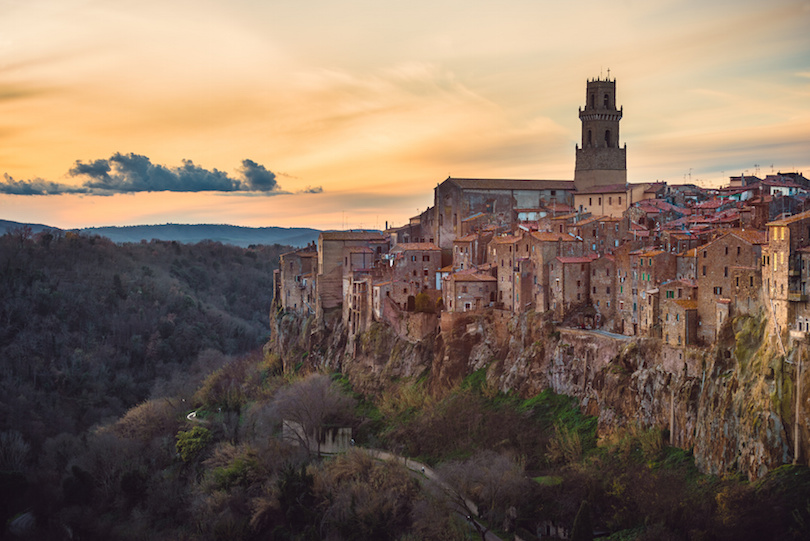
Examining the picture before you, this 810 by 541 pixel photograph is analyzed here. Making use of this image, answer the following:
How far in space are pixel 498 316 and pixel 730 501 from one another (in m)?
21.7

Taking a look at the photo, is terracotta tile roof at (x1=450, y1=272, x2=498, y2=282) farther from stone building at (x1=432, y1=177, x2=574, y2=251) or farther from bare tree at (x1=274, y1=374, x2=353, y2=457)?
bare tree at (x1=274, y1=374, x2=353, y2=457)

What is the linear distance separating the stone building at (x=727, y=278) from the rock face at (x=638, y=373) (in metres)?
0.86

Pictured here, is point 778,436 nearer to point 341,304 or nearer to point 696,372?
point 696,372

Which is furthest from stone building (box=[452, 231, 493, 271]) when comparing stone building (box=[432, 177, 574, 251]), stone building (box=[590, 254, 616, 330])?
stone building (box=[590, 254, 616, 330])

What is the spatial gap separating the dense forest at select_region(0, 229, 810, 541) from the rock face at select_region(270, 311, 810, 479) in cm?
85

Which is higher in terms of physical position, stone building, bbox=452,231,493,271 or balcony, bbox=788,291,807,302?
stone building, bbox=452,231,493,271

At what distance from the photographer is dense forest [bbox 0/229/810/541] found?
3666 centimetres

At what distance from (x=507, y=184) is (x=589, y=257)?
2107 centimetres

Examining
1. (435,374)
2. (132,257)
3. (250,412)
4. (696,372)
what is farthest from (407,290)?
(132,257)

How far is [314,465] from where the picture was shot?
51.6 m

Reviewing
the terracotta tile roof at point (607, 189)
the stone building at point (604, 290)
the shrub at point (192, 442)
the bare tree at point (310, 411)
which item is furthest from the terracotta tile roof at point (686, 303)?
the shrub at point (192, 442)

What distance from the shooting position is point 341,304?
67000 millimetres

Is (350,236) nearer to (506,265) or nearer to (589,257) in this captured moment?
(506,265)

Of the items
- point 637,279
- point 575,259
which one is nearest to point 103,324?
point 575,259
